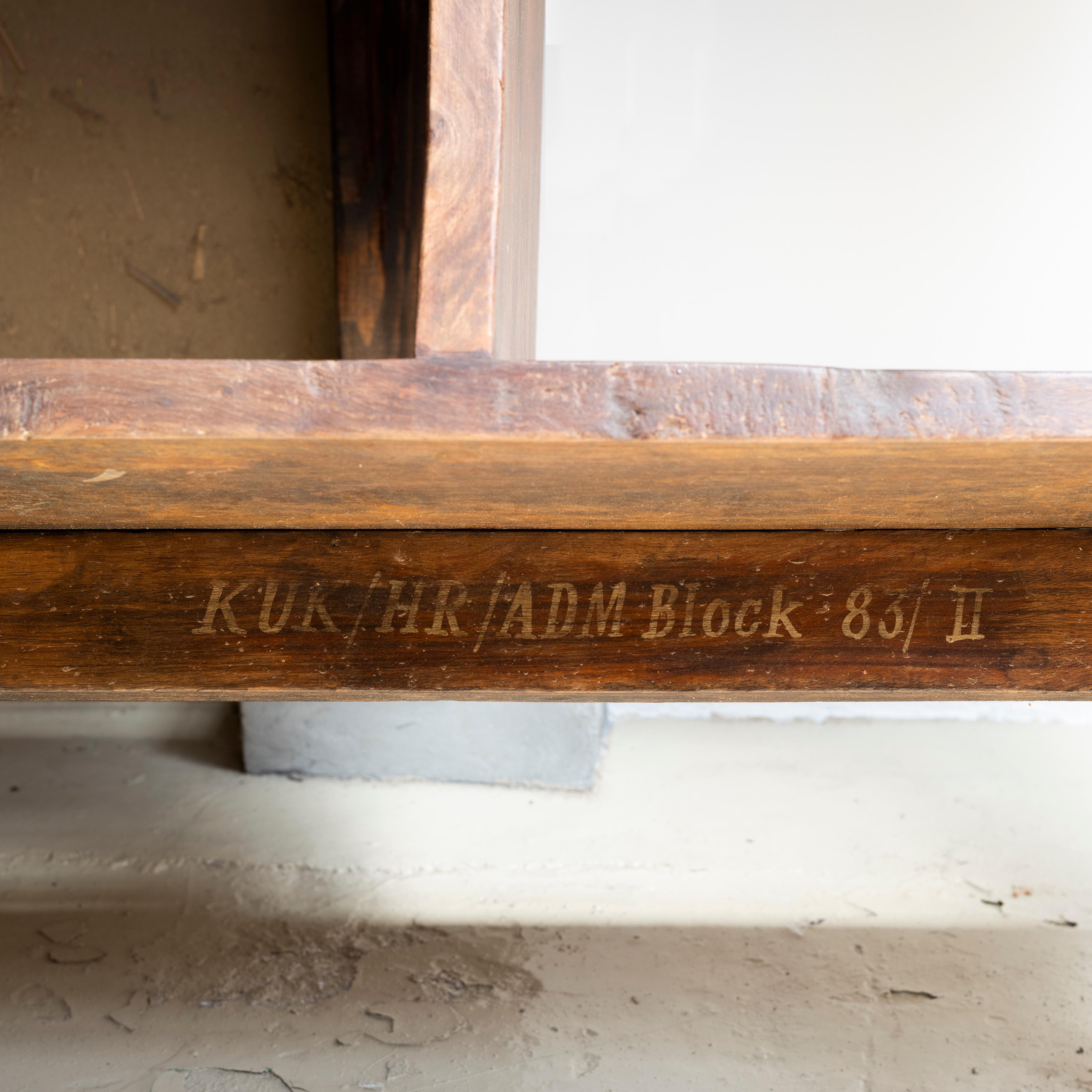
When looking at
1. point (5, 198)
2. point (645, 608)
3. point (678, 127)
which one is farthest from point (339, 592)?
point (678, 127)

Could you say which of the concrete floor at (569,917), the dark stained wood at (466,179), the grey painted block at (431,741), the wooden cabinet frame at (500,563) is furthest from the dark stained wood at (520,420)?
the grey painted block at (431,741)

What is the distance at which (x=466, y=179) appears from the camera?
27.2 inches

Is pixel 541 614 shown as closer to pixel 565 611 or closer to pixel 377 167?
pixel 565 611

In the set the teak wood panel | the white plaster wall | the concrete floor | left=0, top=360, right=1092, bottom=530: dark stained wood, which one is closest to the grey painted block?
the concrete floor

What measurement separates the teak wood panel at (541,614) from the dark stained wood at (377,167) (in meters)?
0.84

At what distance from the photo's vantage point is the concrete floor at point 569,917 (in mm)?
1185

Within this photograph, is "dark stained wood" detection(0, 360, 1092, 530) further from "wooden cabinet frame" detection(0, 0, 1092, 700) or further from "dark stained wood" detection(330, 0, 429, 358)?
"dark stained wood" detection(330, 0, 429, 358)

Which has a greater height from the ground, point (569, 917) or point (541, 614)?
point (541, 614)

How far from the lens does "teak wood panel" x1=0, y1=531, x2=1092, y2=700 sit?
75 centimetres

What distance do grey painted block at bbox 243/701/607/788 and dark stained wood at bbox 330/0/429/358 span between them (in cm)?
82

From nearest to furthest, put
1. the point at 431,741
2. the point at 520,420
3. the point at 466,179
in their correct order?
the point at 520,420, the point at 466,179, the point at 431,741

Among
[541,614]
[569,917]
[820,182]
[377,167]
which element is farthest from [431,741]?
[820,182]

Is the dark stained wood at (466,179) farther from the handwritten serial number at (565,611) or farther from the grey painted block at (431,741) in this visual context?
the grey painted block at (431,741)

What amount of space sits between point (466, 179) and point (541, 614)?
0.33 meters
